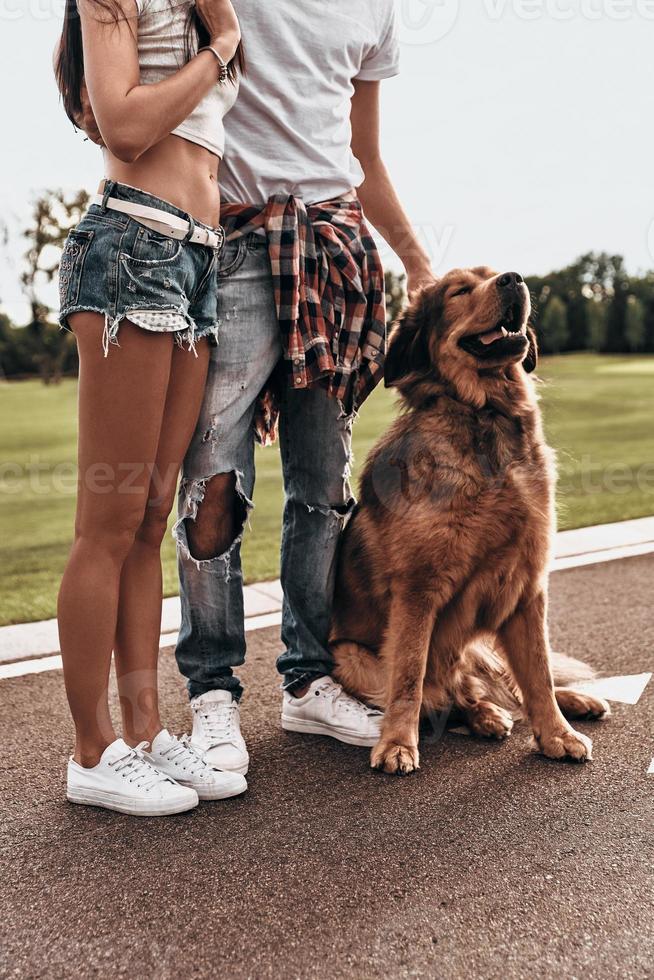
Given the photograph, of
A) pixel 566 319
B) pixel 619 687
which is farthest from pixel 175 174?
pixel 566 319

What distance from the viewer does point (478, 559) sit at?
247 cm

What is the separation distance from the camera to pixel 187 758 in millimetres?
2271

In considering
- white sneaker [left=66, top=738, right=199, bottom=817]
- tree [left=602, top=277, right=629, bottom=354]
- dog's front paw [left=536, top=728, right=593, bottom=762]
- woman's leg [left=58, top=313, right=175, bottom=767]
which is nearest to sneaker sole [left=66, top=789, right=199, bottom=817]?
white sneaker [left=66, top=738, right=199, bottom=817]

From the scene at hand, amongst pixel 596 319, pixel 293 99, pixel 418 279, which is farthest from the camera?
pixel 596 319

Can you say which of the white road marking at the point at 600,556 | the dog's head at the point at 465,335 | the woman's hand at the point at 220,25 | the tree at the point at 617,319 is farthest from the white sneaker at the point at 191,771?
the tree at the point at 617,319

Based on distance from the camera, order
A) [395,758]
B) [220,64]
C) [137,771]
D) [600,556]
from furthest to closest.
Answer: [600,556], [395,758], [137,771], [220,64]

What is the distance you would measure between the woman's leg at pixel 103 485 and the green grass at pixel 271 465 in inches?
36.4

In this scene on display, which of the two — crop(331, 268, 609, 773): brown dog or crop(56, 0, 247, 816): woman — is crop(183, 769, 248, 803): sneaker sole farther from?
crop(331, 268, 609, 773): brown dog

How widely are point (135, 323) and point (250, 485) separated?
65 centimetres

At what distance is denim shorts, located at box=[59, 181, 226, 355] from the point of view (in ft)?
6.38

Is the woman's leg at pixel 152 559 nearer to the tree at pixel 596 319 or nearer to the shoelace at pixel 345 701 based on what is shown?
the shoelace at pixel 345 701

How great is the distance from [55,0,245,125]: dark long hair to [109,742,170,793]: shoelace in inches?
57.6

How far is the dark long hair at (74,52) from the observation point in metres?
1.97

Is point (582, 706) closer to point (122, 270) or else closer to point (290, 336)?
point (290, 336)
